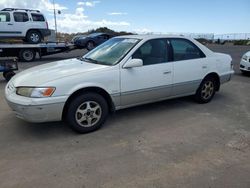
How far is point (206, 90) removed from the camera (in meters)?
5.84

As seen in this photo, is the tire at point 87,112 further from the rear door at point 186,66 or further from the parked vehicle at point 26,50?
the parked vehicle at point 26,50

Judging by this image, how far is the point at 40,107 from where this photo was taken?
3.80m

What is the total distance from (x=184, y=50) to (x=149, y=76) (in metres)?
1.15

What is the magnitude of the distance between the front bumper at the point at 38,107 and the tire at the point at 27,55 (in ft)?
39.1

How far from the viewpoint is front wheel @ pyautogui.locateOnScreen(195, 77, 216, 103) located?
18.8 ft

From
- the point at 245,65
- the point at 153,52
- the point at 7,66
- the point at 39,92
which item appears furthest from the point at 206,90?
the point at 7,66

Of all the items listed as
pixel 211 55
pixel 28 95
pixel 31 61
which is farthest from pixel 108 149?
pixel 31 61

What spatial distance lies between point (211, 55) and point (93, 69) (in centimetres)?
288

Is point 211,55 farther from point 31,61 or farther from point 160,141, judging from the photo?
point 31,61

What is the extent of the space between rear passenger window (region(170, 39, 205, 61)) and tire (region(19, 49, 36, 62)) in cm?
1186

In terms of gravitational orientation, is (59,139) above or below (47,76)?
below

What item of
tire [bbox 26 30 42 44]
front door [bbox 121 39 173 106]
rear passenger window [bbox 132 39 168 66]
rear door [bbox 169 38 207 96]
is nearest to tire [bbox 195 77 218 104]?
rear door [bbox 169 38 207 96]

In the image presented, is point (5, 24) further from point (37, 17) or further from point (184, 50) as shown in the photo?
point (184, 50)

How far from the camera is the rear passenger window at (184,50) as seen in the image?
524 centimetres
